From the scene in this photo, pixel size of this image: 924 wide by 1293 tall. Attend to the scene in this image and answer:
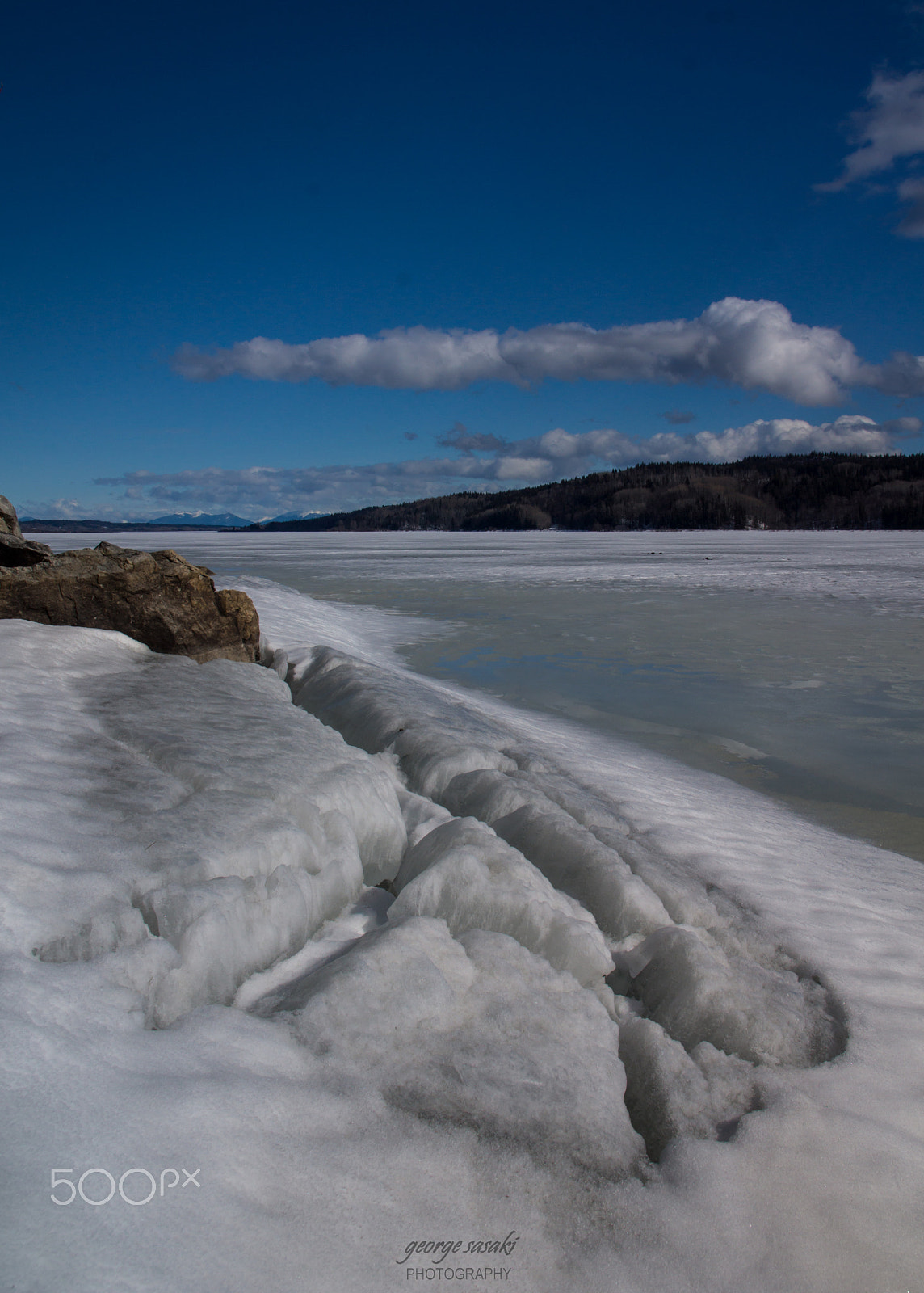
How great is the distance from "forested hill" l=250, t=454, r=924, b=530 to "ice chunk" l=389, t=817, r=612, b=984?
14470 cm

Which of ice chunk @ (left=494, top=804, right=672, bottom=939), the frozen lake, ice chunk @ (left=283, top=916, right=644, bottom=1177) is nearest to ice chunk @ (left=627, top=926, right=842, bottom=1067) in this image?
ice chunk @ (left=494, top=804, right=672, bottom=939)

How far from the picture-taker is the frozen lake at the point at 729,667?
5.15 meters

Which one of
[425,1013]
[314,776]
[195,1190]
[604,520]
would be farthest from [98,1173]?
[604,520]

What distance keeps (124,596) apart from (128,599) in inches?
1.7

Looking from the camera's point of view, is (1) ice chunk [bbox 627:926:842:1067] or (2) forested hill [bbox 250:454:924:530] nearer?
(1) ice chunk [bbox 627:926:842:1067]

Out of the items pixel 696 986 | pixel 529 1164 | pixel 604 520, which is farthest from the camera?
pixel 604 520

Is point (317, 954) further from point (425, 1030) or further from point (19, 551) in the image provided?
point (19, 551)

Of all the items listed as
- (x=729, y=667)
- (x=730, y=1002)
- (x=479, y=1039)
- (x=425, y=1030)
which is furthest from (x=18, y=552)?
(x=729, y=667)

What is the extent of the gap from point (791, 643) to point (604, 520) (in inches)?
5815

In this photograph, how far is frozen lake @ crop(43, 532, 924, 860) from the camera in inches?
203

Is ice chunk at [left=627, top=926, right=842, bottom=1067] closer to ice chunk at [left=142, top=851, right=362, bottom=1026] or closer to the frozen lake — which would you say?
ice chunk at [left=142, top=851, right=362, bottom=1026]

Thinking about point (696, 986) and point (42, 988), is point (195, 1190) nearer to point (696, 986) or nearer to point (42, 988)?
point (42, 988)

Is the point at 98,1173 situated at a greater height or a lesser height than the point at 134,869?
lesser

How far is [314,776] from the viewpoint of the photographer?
3.53 m
